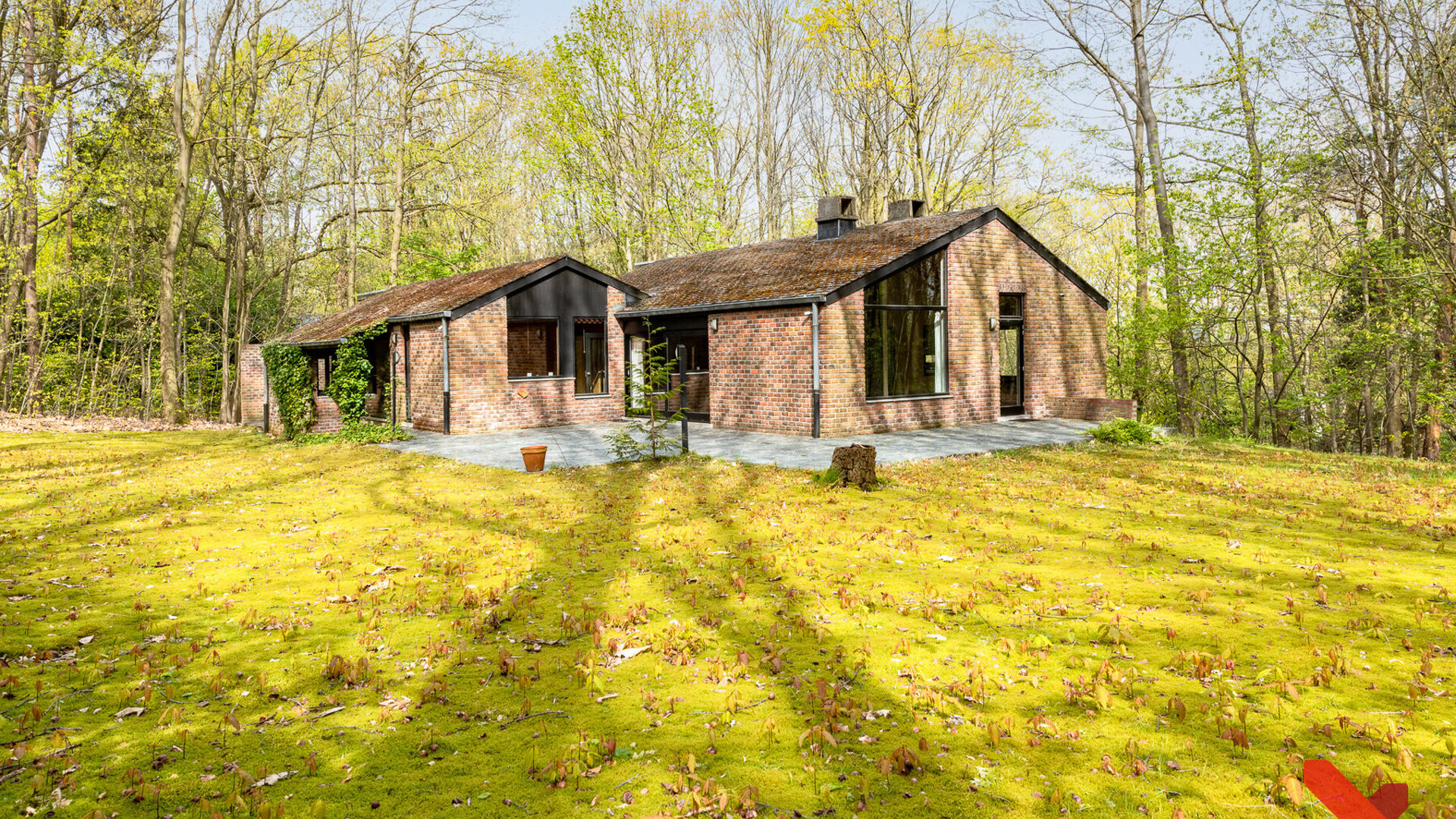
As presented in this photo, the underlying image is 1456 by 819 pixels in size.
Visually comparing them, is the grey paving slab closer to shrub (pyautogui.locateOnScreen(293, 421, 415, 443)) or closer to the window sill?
shrub (pyautogui.locateOnScreen(293, 421, 415, 443))

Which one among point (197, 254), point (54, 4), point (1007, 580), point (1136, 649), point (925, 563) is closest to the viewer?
point (1136, 649)

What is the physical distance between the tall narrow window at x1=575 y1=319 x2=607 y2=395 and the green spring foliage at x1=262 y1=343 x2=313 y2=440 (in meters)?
5.83

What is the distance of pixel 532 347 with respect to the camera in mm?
22688

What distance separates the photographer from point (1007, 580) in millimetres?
5832

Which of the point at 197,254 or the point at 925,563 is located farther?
the point at 197,254

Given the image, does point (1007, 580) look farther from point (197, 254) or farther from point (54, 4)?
point (197, 254)

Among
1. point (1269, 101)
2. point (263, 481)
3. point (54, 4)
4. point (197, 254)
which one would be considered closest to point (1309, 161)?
point (1269, 101)

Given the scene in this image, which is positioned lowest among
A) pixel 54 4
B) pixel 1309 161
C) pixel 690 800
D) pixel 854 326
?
pixel 690 800

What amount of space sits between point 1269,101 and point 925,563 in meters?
15.8

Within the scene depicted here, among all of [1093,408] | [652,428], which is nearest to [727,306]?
[652,428]

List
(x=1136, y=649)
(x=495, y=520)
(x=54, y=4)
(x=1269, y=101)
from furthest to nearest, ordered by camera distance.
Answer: (x=54, y=4) < (x=1269, y=101) < (x=495, y=520) < (x=1136, y=649)

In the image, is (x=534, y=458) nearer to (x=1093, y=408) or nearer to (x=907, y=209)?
(x=907, y=209)

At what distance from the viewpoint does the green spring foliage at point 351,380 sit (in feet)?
54.2

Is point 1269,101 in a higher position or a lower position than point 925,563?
higher
